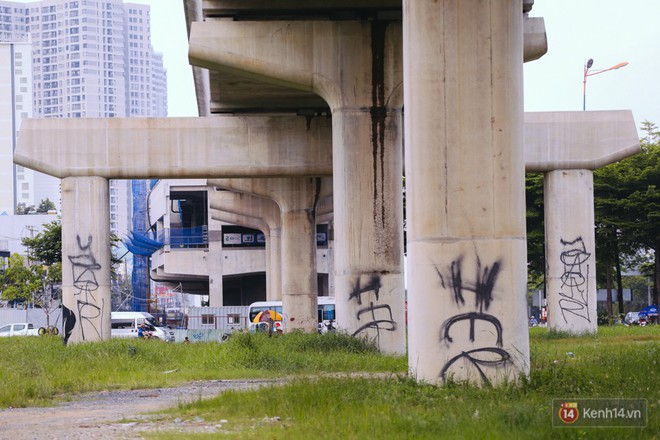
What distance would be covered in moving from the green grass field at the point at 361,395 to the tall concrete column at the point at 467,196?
593 mm

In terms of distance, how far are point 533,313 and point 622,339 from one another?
207 feet

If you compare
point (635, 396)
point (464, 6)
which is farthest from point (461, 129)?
point (635, 396)

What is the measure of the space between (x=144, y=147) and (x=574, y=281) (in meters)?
13.4

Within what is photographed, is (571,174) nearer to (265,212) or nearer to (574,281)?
(574,281)

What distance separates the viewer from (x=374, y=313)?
25047mm

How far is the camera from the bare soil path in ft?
36.5

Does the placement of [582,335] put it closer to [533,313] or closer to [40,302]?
[40,302]

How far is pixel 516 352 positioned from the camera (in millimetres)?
13758

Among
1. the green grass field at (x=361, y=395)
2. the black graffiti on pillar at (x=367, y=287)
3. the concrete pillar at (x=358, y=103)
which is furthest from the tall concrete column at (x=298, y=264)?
the green grass field at (x=361, y=395)

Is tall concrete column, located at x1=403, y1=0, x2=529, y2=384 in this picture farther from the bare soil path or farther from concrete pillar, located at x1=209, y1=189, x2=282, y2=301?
concrete pillar, located at x1=209, y1=189, x2=282, y2=301

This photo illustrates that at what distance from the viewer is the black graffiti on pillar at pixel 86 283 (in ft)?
104

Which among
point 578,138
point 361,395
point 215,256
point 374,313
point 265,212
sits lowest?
point 361,395

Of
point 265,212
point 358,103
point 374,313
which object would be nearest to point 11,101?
point 265,212

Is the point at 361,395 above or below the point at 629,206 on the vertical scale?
below
